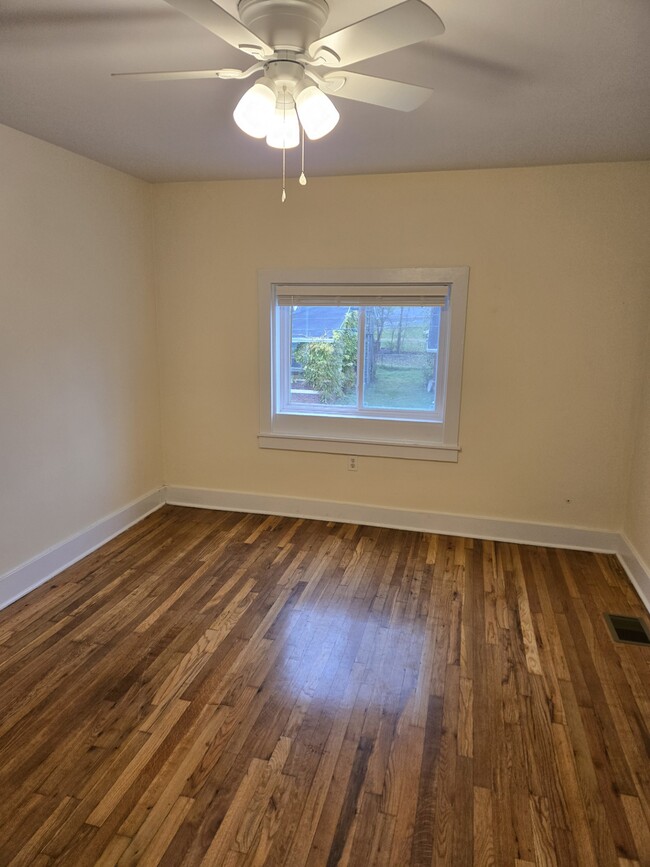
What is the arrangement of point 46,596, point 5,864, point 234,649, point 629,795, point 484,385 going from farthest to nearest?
point 484,385, point 46,596, point 234,649, point 629,795, point 5,864

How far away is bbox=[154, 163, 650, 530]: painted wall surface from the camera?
3.24m

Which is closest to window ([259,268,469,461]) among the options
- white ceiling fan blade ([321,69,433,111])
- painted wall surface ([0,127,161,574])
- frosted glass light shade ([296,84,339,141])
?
painted wall surface ([0,127,161,574])

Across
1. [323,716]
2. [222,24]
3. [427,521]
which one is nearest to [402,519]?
[427,521]

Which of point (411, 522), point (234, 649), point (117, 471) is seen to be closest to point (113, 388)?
point (117, 471)

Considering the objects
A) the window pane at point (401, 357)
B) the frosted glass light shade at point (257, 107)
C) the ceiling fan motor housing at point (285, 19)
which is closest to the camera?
the ceiling fan motor housing at point (285, 19)

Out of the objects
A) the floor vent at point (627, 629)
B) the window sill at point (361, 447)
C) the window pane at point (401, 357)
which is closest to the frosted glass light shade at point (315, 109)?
the window pane at point (401, 357)

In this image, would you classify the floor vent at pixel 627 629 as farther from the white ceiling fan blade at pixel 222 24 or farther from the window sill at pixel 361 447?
the white ceiling fan blade at pixel 222 24

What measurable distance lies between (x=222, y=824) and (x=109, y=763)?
18.8 inches

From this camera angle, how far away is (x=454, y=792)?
5.75ft

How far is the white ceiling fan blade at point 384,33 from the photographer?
4.15 ft

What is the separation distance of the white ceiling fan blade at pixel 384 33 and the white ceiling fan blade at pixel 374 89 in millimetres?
104

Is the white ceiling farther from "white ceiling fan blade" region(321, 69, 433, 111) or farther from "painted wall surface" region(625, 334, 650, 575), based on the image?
"painted wall surface" region(625, 334, 650, 575)

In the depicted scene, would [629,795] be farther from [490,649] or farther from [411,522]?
[411,522]

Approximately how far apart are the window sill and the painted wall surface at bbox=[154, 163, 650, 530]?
6cm
